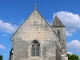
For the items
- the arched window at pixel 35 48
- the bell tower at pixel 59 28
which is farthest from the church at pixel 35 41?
the bell tower at pixel 59 28

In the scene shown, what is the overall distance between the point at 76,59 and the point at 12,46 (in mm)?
44531

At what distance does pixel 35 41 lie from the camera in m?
38.9

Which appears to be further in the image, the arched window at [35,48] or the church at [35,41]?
the arched window at [35,48]

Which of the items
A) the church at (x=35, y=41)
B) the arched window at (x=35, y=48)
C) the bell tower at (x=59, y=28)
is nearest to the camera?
the church at (x=35, y=41)

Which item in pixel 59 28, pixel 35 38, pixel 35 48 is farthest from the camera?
pixel 59 28

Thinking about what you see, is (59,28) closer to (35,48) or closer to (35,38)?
(35,38)

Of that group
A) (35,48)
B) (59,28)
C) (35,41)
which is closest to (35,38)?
(35,41)

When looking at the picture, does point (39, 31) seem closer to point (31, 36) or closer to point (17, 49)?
point (31, 36)

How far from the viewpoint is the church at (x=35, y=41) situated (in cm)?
3816

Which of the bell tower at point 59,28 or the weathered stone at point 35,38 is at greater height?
the bell tower at point 59,28

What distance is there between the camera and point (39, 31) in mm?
39062

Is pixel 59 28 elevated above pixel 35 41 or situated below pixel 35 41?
above

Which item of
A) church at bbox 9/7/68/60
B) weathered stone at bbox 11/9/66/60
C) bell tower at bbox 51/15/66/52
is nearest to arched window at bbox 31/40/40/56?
church at bbox 9/7/68/60

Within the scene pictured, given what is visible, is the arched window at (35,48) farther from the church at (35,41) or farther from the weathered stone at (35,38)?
the weathered stone at (35,38)
